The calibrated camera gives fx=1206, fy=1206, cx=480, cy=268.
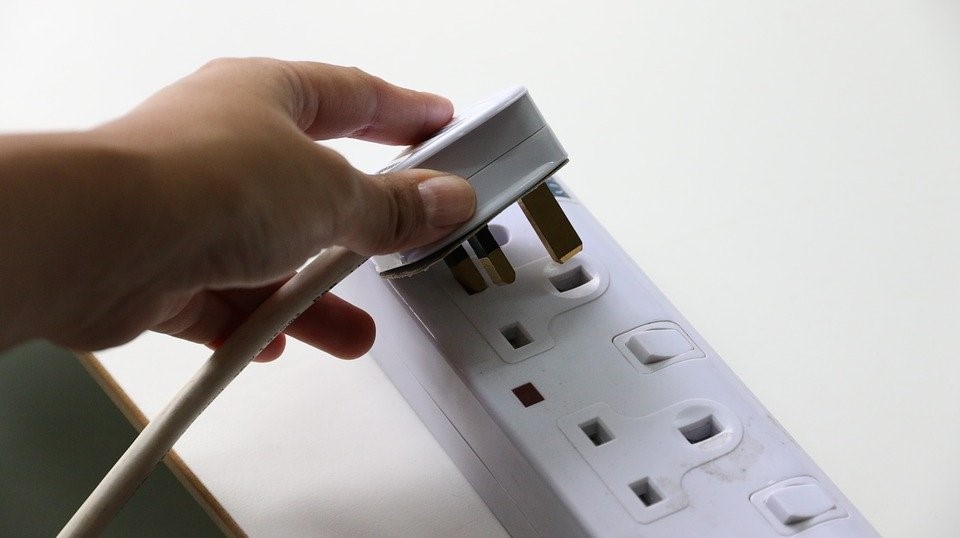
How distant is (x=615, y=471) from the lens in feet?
2.05

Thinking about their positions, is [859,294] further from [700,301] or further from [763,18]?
[763,18]

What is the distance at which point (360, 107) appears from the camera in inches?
28.0

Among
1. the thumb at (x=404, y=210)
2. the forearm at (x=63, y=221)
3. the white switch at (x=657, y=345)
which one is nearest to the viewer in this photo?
the forearm at (x=63, y=221)

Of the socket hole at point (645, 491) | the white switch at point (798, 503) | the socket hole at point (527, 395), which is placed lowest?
the white switch at point (798, 503)

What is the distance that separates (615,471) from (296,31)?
0.55m

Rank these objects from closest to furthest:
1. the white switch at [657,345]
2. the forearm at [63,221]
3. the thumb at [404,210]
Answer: the forearm at [63,221] → the thumb at [404,210] → the white switch at [657,345]

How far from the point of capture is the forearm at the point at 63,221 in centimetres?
43

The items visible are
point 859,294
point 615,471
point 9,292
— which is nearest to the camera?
point 9,292

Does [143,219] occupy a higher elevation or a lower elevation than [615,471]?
higher

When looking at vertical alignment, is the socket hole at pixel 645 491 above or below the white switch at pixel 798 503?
above

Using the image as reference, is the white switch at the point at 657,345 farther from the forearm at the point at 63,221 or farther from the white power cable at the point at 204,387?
the forearm at the point at 63,221

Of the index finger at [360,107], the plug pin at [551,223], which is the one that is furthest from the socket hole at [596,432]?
the index finger at [360,107]

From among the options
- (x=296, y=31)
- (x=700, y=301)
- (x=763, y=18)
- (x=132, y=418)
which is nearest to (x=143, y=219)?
(x=132, y=418)

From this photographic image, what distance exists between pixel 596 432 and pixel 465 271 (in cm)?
12
